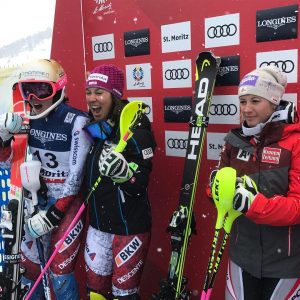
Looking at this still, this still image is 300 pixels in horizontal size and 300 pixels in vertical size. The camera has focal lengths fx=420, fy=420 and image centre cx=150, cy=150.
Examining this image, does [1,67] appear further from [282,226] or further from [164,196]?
[282,226]

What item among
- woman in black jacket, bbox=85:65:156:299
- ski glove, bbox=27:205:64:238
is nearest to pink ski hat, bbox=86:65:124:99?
woman in black jacket, bbox=85:65:156:299

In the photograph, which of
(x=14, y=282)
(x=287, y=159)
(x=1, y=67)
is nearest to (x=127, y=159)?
(x=287, y=159)

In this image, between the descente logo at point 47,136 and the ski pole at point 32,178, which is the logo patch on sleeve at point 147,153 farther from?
the ski pole at point 32,178

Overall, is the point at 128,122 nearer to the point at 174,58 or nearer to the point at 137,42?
the point at 174,58

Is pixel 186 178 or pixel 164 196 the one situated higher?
pixel 186 178

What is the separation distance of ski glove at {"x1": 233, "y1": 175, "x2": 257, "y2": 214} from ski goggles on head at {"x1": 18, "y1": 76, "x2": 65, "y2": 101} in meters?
1.39

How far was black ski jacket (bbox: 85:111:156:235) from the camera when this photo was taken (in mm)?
2428

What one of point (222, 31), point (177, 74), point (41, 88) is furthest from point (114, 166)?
point (222, 31)

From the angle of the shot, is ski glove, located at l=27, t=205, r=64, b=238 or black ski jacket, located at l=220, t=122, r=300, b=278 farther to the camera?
ski glove, located at l=27, t=205, r=64, b=238

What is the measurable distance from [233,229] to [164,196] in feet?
3.55

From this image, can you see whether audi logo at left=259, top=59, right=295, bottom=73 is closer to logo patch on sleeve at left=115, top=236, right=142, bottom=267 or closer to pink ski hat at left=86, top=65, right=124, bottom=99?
pink ski hat at left=86, top=65, right=124, bottom=99

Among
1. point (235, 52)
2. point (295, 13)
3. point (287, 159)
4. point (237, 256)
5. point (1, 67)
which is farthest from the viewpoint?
point (1, 67)

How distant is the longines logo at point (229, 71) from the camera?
266cm

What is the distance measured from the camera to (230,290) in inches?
88.0
